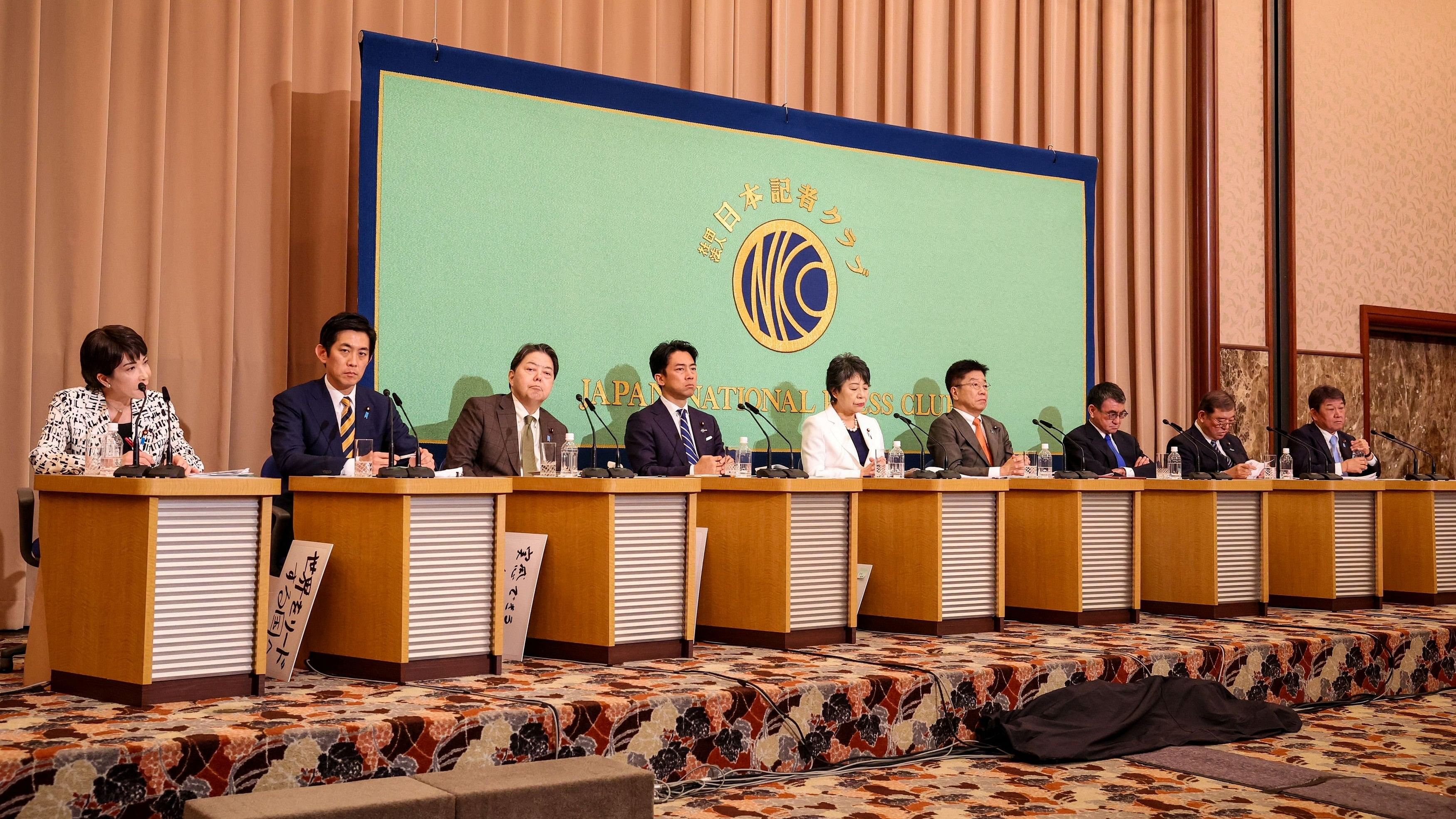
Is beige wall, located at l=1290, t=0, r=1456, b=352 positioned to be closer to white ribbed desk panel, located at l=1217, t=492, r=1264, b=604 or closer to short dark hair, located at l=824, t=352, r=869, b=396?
white ribbed desk panel, located at l=1217, t=492, r=1264, b=604

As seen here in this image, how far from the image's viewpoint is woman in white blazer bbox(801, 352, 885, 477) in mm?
5156

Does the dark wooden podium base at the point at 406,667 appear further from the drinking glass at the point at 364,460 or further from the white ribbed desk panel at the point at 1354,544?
the white ribbed desk panel at the point at 1354,544

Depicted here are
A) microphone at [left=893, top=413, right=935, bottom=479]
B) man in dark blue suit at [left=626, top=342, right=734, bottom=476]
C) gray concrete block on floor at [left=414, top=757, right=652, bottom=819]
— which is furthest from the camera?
man in dark blue suit at [left=626, top=342, right=734, bottom=476]

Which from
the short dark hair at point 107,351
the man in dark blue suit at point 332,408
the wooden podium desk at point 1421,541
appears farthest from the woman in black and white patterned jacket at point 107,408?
the wooden podium desk at point 1421,541

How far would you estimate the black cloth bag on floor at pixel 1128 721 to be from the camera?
12.6 feet

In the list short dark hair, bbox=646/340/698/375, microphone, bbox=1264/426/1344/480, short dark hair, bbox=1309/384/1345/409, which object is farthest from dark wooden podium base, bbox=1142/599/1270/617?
short dark hair, bbox=646/340/698/375

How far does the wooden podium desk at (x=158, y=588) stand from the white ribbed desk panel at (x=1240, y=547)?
12.7 feet

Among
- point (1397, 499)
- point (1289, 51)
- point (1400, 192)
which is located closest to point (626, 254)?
point (1397, 499)

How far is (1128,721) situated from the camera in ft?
13.1

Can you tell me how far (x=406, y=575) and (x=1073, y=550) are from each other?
2.73 metres

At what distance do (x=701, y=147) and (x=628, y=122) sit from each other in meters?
0.41

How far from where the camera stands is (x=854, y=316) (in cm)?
640

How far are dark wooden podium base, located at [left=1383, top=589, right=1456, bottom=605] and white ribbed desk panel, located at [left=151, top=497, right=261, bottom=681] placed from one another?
17.2 feet

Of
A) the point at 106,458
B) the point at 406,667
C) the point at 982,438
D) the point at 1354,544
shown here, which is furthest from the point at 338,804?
the point at 1354,544
